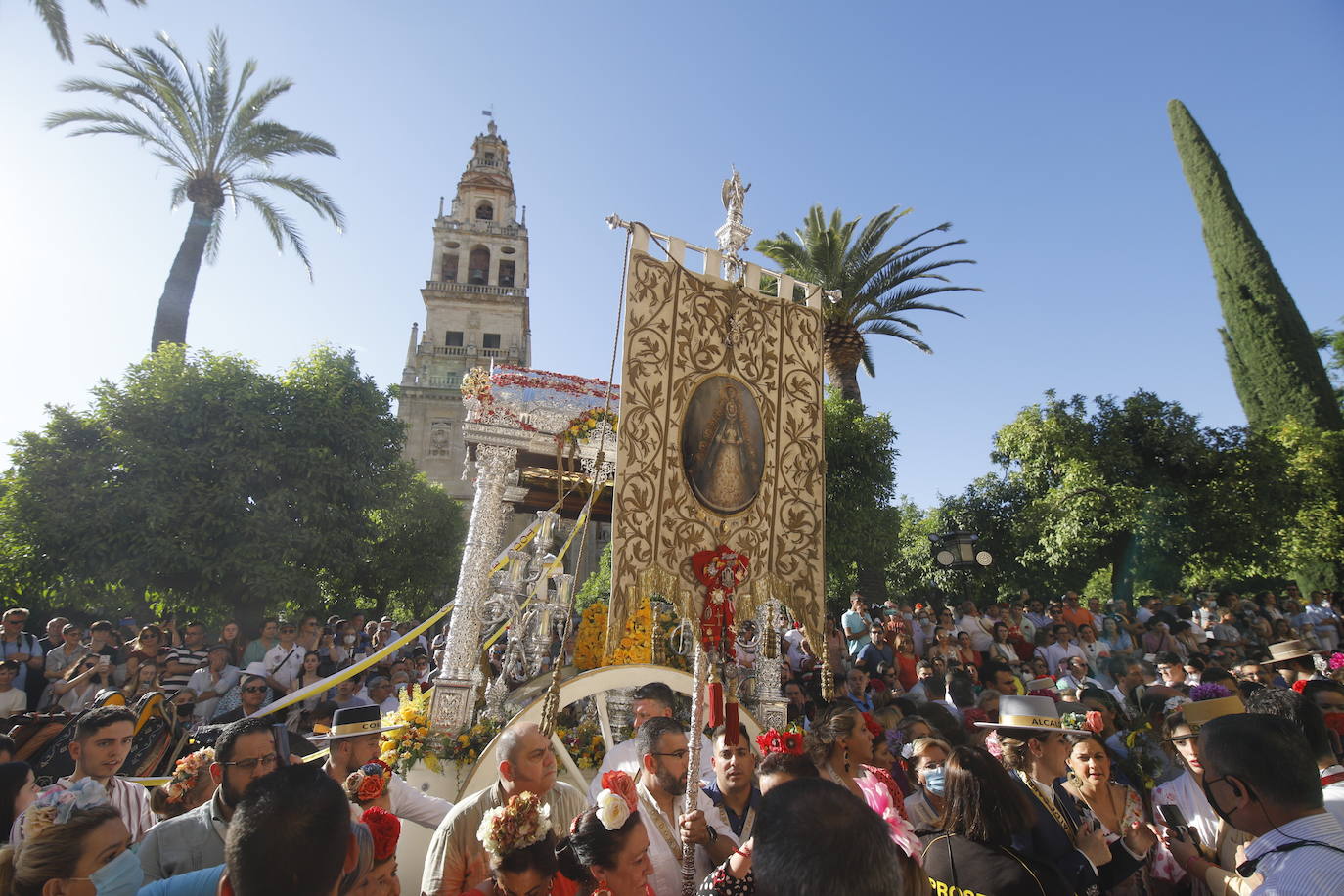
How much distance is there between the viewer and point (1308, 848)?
103 inches

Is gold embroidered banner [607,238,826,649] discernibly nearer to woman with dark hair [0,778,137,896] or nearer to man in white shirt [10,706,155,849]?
woman with dark hair [0,778,137,896]

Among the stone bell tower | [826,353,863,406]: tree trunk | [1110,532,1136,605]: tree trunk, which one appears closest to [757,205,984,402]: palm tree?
[826,353,863,406]: tree trunk

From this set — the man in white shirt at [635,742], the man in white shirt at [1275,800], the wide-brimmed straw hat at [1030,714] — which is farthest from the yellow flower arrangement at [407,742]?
the man in white shirt at [1275,800]

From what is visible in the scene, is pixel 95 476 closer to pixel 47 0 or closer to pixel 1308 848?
pixel 47 0

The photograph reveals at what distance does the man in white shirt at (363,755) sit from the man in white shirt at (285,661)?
4677 millimetres

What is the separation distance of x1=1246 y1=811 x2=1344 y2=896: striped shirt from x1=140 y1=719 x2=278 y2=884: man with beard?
160 inches

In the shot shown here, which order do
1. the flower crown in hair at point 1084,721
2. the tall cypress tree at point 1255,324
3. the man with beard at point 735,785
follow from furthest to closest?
the tall cypress tree at point 1255,324
the flower crown in hair at point 1084,721
the man with beard at point 735,785

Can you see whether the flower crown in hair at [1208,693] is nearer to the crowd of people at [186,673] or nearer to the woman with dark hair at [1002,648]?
the woman with dark hair at [1002,648]

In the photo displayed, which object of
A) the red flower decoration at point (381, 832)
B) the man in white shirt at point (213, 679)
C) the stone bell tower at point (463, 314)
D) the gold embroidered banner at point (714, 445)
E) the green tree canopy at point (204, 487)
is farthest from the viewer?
the stone bell tower at point (463, 314)

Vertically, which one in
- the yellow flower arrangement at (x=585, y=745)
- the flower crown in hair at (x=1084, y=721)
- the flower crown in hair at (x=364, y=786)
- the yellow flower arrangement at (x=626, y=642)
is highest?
the yellow flower arrangement at (x=626, y=642)

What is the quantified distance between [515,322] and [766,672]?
37.5 m

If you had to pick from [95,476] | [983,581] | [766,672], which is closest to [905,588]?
[983,581]

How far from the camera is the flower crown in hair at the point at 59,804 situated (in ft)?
9.25

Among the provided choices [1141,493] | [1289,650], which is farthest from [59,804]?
[1141,493]
